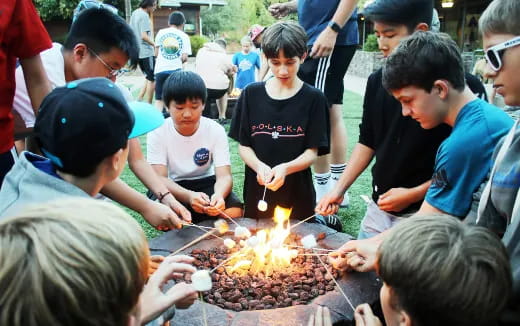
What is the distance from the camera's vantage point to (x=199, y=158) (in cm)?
346

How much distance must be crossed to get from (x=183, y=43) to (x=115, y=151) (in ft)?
25.6

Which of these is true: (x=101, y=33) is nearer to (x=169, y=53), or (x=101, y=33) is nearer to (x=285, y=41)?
(x=285, y=41)

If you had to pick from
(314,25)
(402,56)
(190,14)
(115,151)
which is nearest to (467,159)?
(402,56)

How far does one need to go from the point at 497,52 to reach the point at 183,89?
7.20 ft

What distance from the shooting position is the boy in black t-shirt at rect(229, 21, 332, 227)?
315 centimetres

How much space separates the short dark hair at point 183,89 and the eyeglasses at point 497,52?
212cm

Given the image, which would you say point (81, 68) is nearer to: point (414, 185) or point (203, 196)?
point (203, 196)

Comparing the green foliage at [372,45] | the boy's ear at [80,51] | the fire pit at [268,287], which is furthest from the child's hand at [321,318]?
the green foliage at [372,45]

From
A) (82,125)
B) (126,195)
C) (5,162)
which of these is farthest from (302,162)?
(5,162)

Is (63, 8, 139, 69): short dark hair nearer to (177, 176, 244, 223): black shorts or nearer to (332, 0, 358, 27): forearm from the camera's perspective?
(177, 176, 244, 223): black shorts

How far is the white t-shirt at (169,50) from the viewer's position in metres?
8.57

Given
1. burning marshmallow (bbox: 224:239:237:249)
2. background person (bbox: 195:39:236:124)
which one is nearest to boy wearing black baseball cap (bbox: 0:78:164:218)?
burning marshmallow (bbox: 224:239:237:249)

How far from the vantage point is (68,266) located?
3.29ft

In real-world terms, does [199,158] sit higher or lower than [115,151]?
lower
